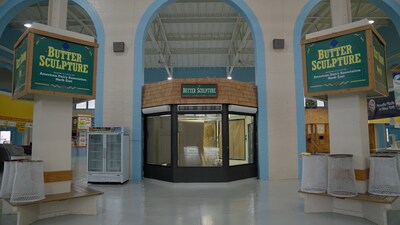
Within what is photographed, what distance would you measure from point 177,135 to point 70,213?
154 inches

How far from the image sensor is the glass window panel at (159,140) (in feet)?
27.9

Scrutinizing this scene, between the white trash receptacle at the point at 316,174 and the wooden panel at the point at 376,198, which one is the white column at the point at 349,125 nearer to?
the wooden panel at the point at 376,198

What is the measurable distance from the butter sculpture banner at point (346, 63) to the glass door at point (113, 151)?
555 centimetres

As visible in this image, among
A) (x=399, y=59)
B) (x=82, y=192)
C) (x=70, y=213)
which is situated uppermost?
(x=399, y=59)

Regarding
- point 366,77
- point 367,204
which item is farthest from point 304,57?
point 367,204

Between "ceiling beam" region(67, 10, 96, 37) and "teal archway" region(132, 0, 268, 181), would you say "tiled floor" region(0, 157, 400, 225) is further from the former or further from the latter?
"ceiling beam" region(67, 10, 96, 37)

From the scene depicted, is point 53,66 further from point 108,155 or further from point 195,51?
point 195,51

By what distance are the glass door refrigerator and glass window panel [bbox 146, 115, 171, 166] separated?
0.73m

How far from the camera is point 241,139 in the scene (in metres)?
8.93

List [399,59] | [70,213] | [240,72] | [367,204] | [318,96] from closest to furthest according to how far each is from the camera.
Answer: [367,204]
[70,213]
[318,96]
[399,59]
[240,72]

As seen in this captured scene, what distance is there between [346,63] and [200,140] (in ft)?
15.3

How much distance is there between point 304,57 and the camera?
212 inches

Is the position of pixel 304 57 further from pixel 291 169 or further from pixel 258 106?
pixel 291 169

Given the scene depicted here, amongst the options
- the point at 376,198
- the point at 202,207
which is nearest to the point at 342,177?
the point at 376,198
